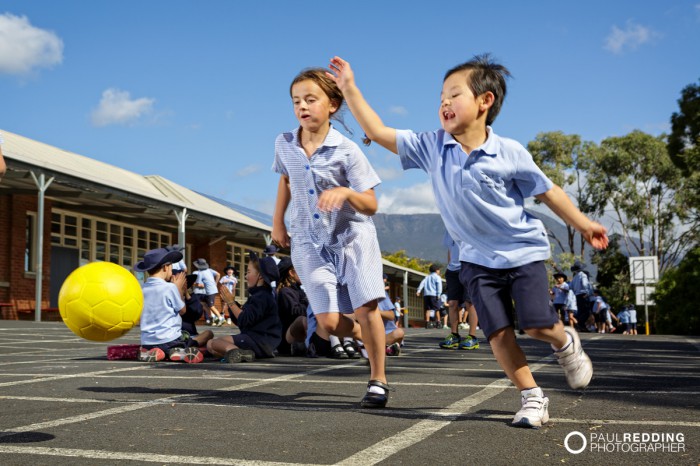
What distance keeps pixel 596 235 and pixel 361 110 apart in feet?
4.45

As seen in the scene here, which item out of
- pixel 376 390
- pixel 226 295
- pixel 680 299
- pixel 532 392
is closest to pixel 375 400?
pixel 376 390

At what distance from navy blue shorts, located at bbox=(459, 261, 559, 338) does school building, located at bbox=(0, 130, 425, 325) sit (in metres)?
16.8

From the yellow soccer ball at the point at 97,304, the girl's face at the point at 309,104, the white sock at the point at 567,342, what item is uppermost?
the girl's face at the point at 309,104

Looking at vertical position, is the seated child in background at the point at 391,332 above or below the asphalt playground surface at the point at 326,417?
above

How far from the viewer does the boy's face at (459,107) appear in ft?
13.3

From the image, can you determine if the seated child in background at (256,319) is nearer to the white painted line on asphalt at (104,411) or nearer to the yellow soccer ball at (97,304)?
the white painted line on asphalt at (104,411)

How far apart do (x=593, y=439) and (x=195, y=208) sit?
23622 mm

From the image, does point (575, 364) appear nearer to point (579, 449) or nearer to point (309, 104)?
point (579, 449)

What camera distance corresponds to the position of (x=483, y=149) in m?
4.01

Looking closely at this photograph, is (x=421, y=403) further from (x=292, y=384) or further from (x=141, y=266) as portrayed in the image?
(x=141, y=266)

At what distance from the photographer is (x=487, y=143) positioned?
405cm

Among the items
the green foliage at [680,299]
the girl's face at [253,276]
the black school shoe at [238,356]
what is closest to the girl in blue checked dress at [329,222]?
the black school shoe at [238,356]

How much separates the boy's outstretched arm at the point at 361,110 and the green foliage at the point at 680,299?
22.5 metres

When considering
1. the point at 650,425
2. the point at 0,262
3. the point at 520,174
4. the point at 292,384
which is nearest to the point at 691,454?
the point at 650,425
